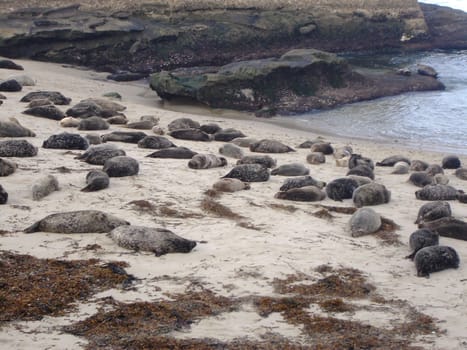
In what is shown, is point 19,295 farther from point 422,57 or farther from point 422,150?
point 422,57

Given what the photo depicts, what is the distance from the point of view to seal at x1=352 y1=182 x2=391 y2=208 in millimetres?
8938

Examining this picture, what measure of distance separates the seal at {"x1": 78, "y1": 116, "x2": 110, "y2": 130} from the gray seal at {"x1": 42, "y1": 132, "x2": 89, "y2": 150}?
1741mm

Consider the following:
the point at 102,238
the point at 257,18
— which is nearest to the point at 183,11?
the point at 257,18

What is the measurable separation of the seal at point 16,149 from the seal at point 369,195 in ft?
13.8

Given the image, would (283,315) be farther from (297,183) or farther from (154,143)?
(154,143)

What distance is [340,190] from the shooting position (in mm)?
9156

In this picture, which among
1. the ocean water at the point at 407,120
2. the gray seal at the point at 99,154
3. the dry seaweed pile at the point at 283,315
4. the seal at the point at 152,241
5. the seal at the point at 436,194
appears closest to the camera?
the dry seaweed pile at the point at 283,315

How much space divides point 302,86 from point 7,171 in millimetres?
10594

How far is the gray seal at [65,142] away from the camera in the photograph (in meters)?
10.8

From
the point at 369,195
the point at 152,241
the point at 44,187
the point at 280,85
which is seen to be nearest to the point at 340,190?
the point at 369,195

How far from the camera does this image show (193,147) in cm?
1208

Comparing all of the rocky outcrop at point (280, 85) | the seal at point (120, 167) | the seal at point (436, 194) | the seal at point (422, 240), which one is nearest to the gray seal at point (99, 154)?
→ the seal at point (120, 167)

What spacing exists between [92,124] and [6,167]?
383 centimetres

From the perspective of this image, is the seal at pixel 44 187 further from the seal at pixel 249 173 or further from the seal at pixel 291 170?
the seal at pixel 291 170
